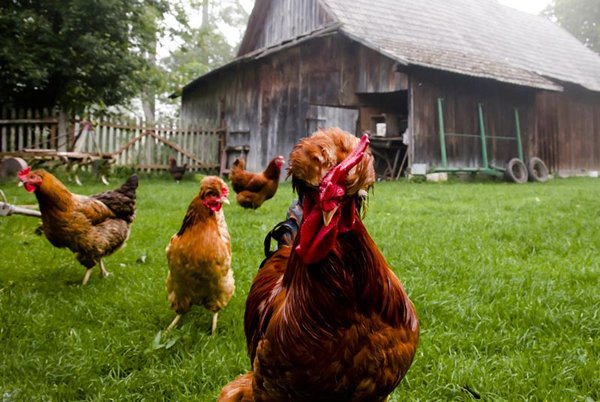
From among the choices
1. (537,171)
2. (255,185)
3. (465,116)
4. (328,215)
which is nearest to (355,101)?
(465,116)

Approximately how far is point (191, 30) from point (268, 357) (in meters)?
20.7

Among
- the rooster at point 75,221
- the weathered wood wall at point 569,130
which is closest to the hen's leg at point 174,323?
the rooster at point 75,221

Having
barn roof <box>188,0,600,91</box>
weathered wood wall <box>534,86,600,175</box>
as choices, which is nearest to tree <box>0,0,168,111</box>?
barn roof <box>188,0,600,91</box>

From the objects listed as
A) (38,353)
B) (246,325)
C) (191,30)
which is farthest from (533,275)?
(191,30)

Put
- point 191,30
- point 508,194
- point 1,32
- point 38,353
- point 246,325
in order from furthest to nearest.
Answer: point 191,30 < point 1,32 < point 508,194 < point 38,353 < point 246,325

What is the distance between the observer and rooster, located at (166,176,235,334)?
3682mm

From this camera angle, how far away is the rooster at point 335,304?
156 cm

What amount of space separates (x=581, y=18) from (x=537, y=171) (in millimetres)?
31889

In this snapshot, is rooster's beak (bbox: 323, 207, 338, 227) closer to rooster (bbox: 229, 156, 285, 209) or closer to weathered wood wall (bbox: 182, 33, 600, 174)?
rooster (bbox: 229, 156, 285, 209)

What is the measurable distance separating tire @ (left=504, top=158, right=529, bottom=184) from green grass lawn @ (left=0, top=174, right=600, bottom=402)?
30.2 feet

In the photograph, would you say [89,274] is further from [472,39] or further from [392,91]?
[472,39]

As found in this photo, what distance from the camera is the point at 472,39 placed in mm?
21266

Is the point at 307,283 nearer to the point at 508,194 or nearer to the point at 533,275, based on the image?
the point at 533,275

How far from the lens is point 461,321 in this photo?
365 centimetres
